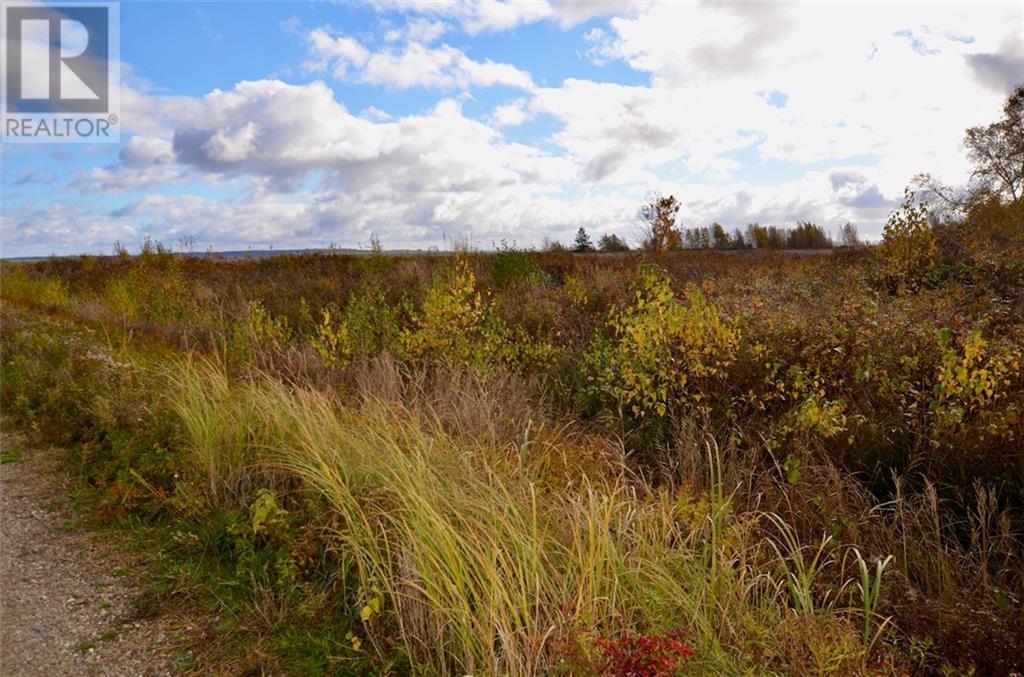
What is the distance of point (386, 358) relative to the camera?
641 cm

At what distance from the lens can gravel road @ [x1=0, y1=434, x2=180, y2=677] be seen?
2656mm

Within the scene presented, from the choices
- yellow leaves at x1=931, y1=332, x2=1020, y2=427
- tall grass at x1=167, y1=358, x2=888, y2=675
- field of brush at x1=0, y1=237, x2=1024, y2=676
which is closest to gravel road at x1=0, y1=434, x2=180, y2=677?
field of brush at x1=0, y1=237, x2=1024, y2=676

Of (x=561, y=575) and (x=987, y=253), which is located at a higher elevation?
(x=987, y=253)

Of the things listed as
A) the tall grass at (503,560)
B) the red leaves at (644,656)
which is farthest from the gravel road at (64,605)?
the red leaves at (644,656)

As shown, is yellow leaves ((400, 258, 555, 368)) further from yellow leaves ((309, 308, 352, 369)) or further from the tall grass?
the tall grass

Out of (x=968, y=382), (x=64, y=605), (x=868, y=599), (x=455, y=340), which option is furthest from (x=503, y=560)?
(x=455, y=340)

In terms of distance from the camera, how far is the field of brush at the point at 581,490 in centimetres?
258

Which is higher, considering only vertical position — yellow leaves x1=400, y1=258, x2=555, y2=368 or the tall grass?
yellow leaves x1=400, y1=258, x2=555, y2=368

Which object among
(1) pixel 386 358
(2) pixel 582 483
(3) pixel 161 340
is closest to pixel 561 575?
(2) pixel 582 483

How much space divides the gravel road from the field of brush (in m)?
0.18

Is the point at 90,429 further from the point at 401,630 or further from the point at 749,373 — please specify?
the point at 749,373

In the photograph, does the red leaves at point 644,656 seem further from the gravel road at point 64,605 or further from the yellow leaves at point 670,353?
the yellow leaves at point 670,353

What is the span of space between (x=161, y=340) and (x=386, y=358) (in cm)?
A: 455

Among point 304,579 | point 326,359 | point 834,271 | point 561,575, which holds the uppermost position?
point 834,271
